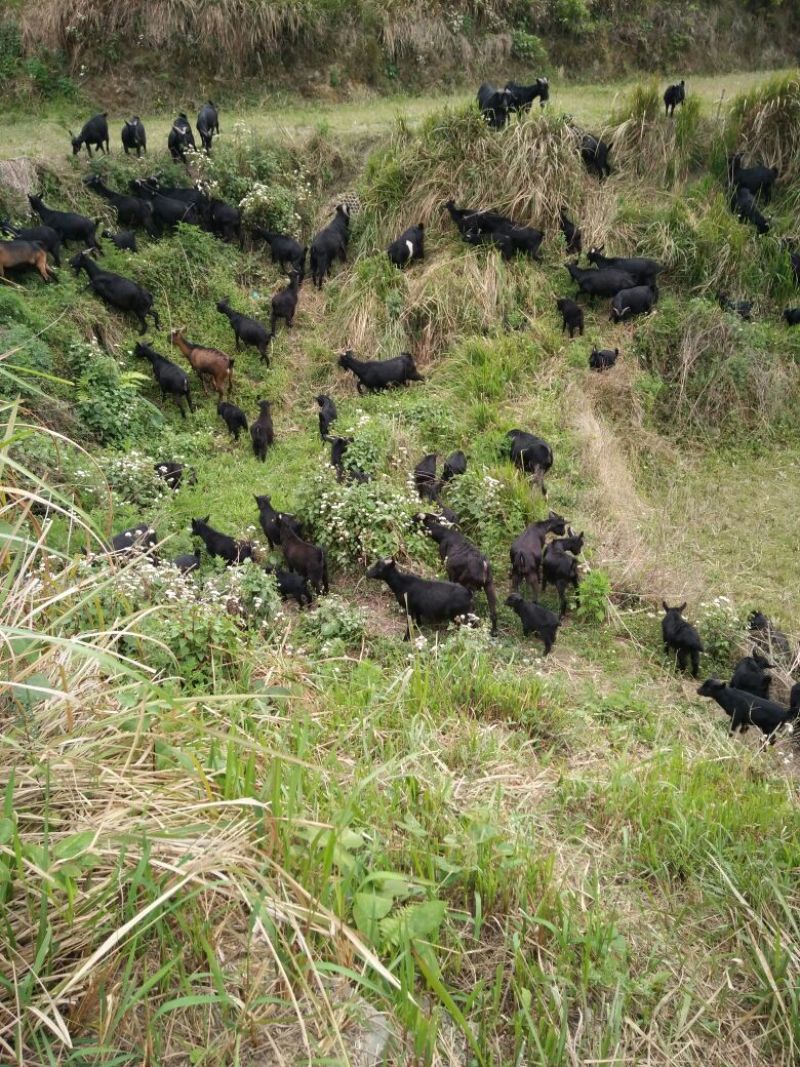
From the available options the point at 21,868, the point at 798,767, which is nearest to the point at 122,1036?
the point at 21,868

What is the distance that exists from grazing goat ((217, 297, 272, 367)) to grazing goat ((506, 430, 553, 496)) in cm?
368

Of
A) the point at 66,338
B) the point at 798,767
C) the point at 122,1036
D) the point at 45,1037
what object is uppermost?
the point at 45,1037

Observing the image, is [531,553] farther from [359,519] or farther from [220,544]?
[220,544]

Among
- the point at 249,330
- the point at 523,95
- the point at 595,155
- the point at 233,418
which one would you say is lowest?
the point at 233,418

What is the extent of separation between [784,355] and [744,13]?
11.2 meters

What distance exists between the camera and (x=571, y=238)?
12914mm

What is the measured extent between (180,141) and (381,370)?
17.3 feet

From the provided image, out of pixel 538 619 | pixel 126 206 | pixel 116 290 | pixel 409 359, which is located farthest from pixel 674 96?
pixel 538 619

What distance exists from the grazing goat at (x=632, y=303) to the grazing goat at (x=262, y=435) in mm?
4989

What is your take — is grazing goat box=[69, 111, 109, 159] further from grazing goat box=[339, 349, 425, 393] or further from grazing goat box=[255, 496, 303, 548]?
grazing goat box=[255, 496, 303, 548]

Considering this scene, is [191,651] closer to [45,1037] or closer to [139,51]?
[45,1037]

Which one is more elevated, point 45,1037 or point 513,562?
point 45,1037

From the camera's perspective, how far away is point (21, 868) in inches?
90.1

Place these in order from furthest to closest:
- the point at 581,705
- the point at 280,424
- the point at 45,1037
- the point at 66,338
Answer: the point at 280,424
the point at 66,338
the point at 581,705
the point at 45,1037
